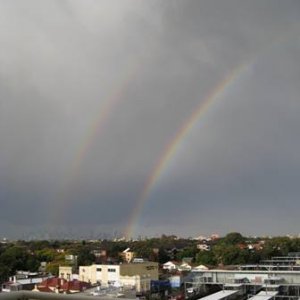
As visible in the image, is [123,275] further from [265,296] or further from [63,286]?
[265,296]

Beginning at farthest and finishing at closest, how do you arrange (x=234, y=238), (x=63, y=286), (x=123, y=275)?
1. (x=234, y=238)
2. (x=123, y=275)
3. (x=63, y=286)

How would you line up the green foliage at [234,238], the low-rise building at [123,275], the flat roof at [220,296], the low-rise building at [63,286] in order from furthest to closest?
the green foliage at [234,238], the low-rise building at [123,275], the low-rise building at [63,286], the flat roof at [220,296]

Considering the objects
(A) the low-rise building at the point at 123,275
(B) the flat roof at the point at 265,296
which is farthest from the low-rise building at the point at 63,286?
(B) the flat roof at the point at 265,296

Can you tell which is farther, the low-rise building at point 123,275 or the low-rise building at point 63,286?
the low-rise building at point 123,275

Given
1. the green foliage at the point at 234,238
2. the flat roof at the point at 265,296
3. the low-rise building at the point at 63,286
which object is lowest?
the flat roof at the point at 265,296

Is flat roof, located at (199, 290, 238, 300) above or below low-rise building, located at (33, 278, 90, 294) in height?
below

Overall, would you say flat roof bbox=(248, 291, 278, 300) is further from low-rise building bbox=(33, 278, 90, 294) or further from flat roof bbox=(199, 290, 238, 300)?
low-rise building bbox=(33, 278, 90, 294)

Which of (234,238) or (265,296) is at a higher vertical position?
(234,238)

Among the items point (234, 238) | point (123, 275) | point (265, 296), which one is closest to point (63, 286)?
point (123, 275)

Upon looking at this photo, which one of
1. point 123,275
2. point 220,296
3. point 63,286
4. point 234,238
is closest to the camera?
point 220,296

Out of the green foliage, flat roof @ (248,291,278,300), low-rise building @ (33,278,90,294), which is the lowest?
flat roof @ (248,291,278,300)

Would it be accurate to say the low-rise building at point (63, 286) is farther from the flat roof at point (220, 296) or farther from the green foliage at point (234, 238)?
the green foliage at point (234, 238)

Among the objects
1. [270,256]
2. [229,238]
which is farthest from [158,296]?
[229,238]

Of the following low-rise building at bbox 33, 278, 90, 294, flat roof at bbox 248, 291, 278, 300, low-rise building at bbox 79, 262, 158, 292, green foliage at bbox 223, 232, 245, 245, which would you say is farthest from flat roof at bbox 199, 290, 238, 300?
green foliage at bbox 223, 232, 245, 245
